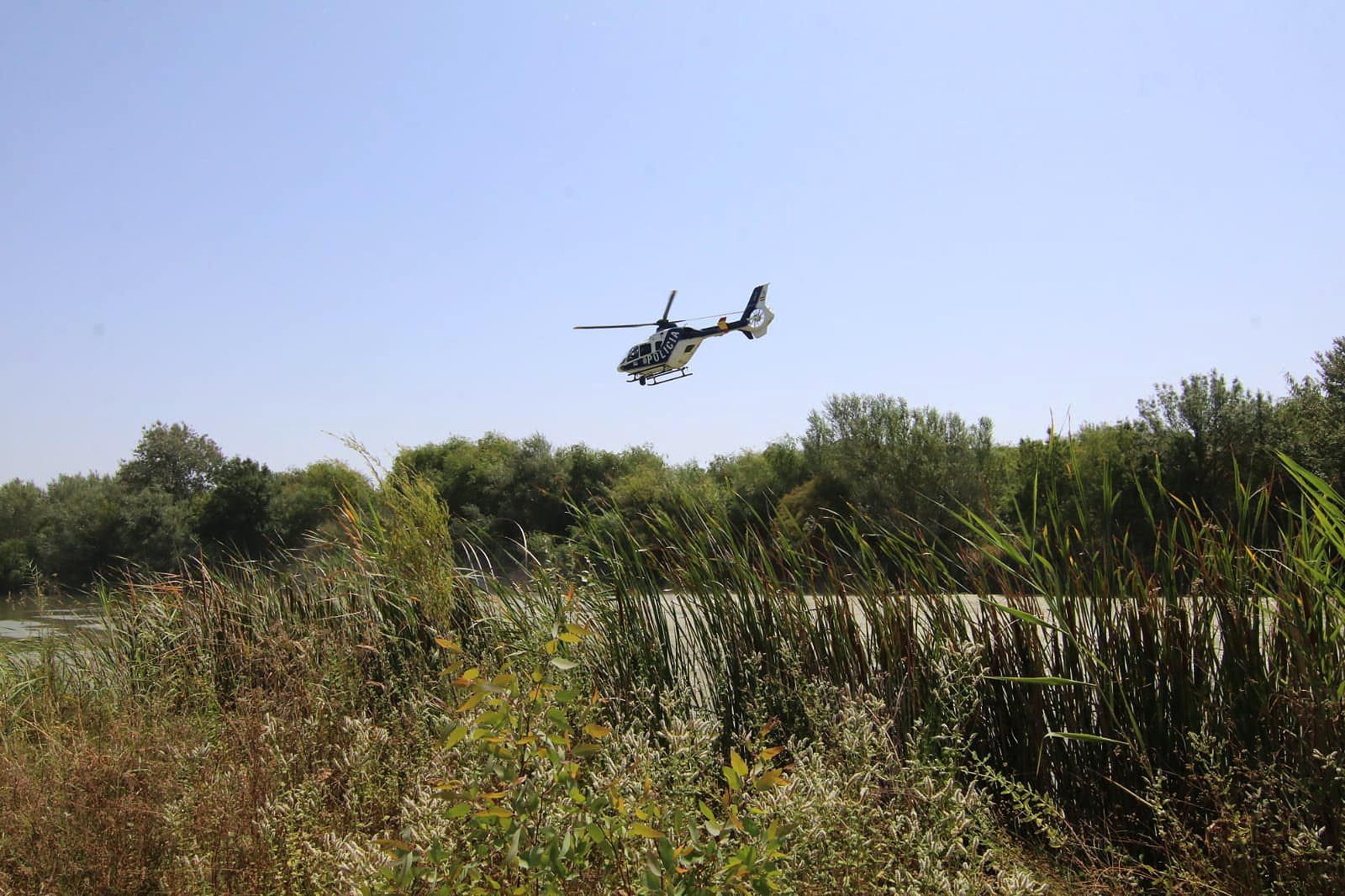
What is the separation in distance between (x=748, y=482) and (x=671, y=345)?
7.26m

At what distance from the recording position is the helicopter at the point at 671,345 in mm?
23969

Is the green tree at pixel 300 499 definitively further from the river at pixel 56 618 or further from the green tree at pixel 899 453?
the river at pixel 56 618

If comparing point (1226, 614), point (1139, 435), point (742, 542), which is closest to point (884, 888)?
point (1226, 614)

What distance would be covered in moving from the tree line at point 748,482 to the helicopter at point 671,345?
3.29 m

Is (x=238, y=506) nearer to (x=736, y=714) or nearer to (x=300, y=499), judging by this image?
(x=300, y=499)

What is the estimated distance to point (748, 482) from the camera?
2942 cm

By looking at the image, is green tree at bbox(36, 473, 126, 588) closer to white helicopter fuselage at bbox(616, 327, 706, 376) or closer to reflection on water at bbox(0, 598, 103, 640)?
white helicopter fuselage at bbox(616, 327, 706, 376)

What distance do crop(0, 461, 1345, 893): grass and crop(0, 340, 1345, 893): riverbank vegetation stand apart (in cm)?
2

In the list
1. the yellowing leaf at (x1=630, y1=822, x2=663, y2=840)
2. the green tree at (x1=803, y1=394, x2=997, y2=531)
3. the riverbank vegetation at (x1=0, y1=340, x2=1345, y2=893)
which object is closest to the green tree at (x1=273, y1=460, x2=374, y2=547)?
the green tree at (x1=803, y1=394, x2=997, y2=531)

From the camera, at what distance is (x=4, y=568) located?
24531 millimetres

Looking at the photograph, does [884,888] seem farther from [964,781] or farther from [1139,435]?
[1139,435]

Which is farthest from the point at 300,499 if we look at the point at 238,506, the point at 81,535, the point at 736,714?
the point at 736,714

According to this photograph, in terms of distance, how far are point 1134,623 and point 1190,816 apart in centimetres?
59

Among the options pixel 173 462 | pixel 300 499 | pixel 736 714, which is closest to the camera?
pixel 736 714
